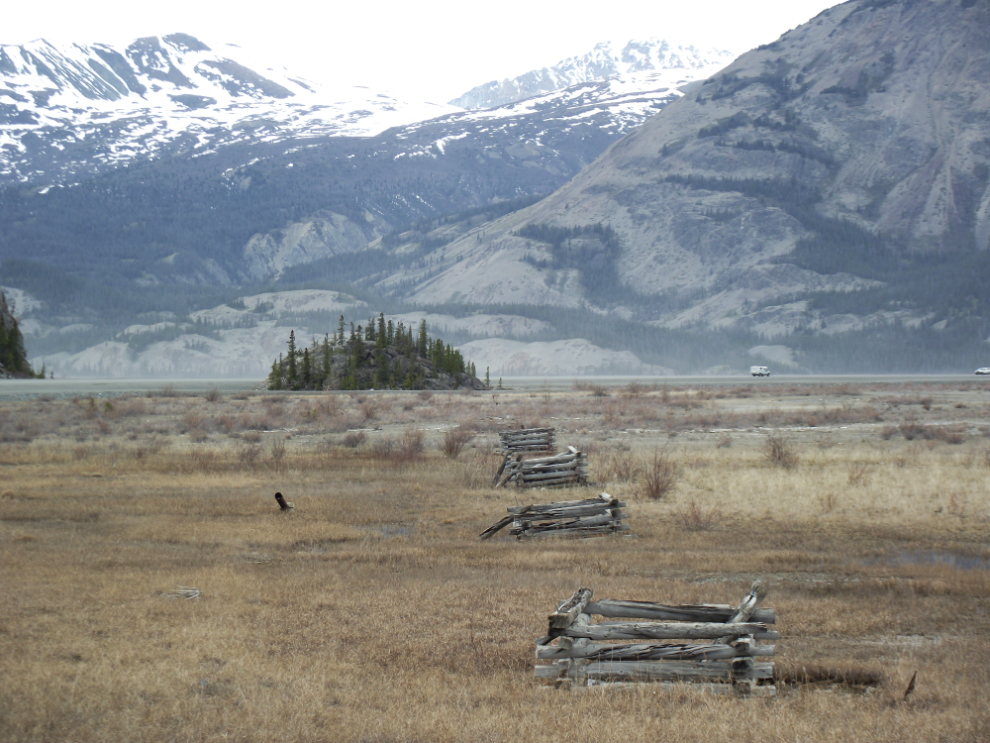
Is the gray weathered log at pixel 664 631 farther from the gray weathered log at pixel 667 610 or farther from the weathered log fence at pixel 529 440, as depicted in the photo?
the weathered log fence at pixel 529 440

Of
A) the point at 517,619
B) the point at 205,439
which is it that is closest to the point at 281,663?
the point at 517,619

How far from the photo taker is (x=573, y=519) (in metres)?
Answer: 18.2

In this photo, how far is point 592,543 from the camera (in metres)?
17.4

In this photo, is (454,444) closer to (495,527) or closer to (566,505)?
(566,505)

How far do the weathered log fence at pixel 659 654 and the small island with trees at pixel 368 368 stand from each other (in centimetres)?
7334

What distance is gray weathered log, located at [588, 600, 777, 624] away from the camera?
9.55 meters

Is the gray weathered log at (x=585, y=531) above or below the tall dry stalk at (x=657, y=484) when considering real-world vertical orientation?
below

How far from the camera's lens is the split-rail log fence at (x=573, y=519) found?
17.9 meters

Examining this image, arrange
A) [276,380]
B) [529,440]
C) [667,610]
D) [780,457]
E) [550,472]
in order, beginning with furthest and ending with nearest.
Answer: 1. [276,380]
2. [529,440]
3. [780,457]
4. [550,472]
5. [667,610]

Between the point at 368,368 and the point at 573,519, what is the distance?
A: 69291 mm

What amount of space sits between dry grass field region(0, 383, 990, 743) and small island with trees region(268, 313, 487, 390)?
52105 millimetres

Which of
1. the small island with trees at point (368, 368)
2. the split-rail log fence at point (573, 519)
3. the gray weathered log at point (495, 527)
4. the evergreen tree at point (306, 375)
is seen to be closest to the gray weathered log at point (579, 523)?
the split-rail log fence at point (573, 519)

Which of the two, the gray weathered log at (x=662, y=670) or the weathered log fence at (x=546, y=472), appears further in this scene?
the weathered log fence at (x=546, y=472)

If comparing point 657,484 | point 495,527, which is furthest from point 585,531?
point 657,484
